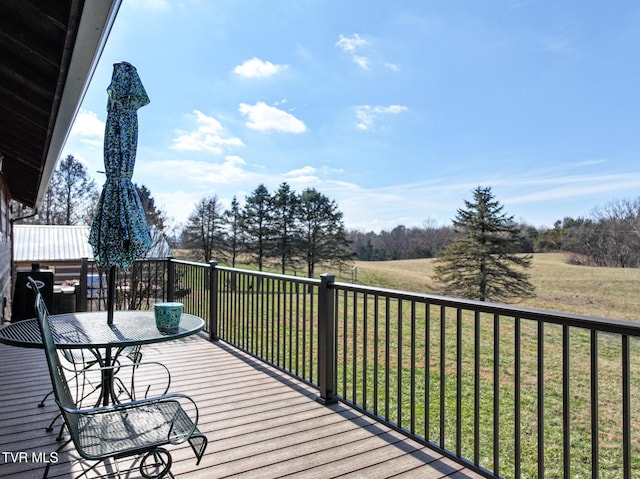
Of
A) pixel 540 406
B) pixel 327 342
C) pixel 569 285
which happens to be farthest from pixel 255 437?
pixel 569 285

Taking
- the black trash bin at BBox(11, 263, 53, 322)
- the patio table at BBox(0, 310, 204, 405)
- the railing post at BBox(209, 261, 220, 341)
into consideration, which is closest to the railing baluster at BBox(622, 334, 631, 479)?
the patio table at BBox(0, 310, 204, 405)

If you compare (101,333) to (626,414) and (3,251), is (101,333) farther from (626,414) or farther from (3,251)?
(3,251)

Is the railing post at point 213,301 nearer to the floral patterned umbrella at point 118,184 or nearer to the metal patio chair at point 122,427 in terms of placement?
the floral patterned umbrella at point 118,184

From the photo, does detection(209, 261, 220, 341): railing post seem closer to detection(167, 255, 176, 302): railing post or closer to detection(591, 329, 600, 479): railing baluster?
detection(167, 255, 176, 302): railing post

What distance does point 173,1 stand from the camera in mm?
5863

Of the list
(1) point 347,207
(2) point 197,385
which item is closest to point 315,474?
(2) point 197,385

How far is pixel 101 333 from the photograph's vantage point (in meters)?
2.26

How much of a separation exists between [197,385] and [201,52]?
851cm

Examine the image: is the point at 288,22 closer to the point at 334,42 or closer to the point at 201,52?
the point at 201,52

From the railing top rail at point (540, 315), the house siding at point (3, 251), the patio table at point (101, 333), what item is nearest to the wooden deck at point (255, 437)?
the patio table at point (101, 333)

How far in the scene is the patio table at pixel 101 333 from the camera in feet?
6.50

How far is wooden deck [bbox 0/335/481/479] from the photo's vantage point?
2.11 meters

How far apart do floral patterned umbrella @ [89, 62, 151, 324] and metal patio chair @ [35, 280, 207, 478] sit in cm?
63

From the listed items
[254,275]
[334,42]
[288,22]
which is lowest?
[254,275]
